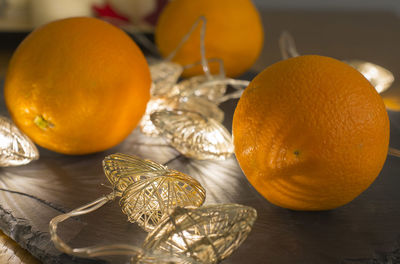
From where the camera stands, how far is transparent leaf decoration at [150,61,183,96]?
2.21 ft

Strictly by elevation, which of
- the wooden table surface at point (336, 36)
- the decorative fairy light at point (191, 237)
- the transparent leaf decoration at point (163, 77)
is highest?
the decorative fairy light at point (191, 237)

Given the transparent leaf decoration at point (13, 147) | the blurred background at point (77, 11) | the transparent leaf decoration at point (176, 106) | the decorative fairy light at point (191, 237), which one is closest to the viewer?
the decorative fairy light at point (191, 237)

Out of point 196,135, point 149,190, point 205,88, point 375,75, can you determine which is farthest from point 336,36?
point 149,190

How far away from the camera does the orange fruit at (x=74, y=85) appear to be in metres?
0.50

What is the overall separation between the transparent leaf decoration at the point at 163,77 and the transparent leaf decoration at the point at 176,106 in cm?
3

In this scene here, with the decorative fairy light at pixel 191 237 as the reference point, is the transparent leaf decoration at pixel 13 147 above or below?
below

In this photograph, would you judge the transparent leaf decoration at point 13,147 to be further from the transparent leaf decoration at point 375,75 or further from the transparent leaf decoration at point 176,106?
the transparent leaf decoration at point 375,75

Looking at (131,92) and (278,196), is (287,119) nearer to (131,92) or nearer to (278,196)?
(278,196)

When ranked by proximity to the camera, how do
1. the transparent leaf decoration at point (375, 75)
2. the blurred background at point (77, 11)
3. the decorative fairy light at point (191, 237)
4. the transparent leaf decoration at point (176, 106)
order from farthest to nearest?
the blurred background at point (77, 11) → the transparent leaf decoration at point (375, 75) → the transparent leaf decoration at point (176, 106) → the decorative fairy light at point (191, 237)

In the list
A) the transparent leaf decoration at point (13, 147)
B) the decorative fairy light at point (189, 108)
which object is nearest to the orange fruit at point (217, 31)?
the decorative fairy light at point (189, 108)

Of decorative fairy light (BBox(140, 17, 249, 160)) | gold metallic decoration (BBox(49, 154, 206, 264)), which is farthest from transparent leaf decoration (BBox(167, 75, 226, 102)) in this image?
gold metallic decoration (BBox(49, 154, 206, 264))

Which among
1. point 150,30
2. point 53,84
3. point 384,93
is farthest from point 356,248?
point 150,30

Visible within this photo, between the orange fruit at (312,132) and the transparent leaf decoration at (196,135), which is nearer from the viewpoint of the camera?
the orange fruit at (312,132)

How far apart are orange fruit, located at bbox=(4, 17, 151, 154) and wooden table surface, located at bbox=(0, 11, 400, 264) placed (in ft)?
1.30
